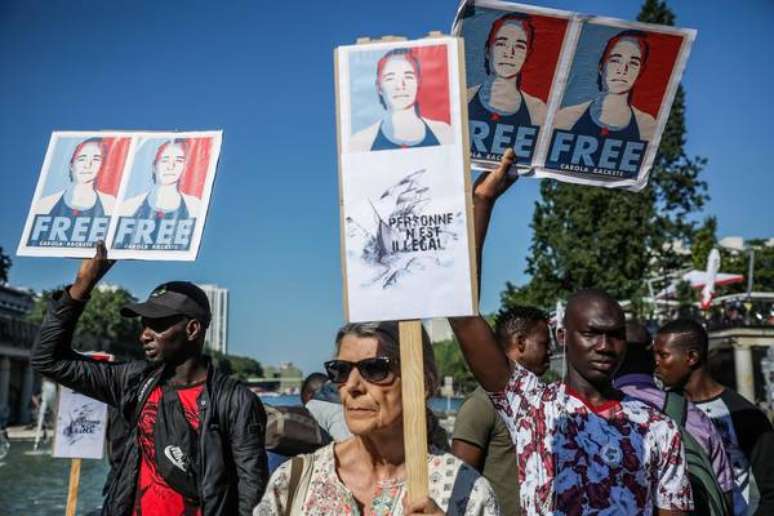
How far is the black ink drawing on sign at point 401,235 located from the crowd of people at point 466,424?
0.22 metres

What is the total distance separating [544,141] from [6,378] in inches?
2338

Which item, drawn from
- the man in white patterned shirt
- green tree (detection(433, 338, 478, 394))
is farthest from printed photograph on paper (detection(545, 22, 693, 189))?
green tree (detection(433, 338, 478, 394))

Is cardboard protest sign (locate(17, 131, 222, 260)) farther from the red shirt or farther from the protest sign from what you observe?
the protest sign

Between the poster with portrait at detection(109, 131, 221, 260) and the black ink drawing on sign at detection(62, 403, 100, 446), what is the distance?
3461mm

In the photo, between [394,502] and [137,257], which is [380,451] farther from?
[137,257]

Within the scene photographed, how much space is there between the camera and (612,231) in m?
43.6

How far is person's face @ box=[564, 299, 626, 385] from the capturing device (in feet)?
11.6

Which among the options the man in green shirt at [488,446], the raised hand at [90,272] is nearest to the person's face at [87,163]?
the raised hand at [90,272]

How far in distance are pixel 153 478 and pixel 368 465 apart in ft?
5.16

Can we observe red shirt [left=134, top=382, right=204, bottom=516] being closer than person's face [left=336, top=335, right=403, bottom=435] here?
No

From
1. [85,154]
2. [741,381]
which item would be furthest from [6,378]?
[85,154]

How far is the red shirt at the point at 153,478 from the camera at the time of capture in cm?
398

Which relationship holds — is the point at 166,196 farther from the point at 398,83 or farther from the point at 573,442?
the point at 573,442

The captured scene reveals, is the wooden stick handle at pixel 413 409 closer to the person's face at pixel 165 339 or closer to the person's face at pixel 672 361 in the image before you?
the person's face at pixel 165 339
